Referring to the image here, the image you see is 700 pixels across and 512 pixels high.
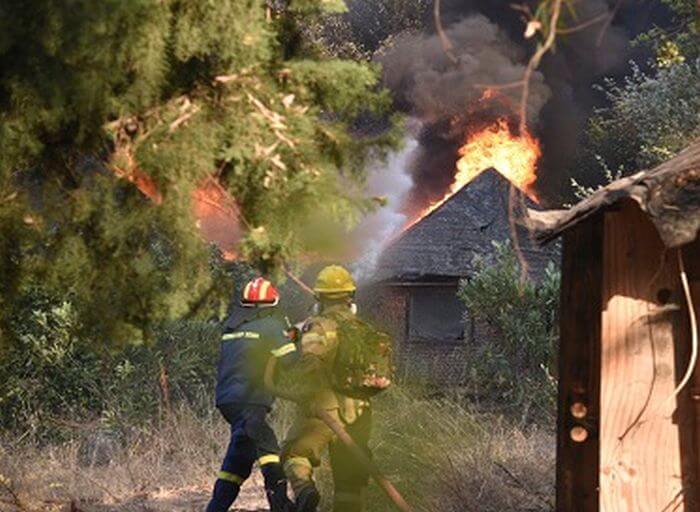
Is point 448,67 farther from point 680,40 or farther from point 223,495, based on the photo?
point 223,495

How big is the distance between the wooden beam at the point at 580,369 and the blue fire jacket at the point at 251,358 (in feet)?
12.4

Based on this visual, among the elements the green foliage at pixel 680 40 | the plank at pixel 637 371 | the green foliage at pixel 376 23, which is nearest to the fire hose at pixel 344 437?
the plank at pixel 637 371

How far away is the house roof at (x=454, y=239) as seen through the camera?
1039 inches

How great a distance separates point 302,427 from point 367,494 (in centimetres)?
199

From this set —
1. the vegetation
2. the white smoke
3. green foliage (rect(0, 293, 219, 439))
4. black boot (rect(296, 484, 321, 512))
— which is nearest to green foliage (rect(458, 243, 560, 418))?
the vegetation

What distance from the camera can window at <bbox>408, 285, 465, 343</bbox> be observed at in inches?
1057

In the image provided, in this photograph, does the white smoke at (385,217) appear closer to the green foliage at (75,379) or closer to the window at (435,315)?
the window at (435,315)

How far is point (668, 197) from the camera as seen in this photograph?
16.5ft

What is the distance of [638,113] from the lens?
25.8m

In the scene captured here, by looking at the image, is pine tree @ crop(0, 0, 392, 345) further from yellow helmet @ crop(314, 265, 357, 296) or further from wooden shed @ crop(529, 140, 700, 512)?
yellow helmet @ crop(314, 265, 357, 296)

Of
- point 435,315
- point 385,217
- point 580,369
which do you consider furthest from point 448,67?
point 580,369

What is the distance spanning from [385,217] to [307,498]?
2657 centimetres

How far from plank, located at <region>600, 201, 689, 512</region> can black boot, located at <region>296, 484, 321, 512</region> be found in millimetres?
3304

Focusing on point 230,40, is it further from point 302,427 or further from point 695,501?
point 302,427
